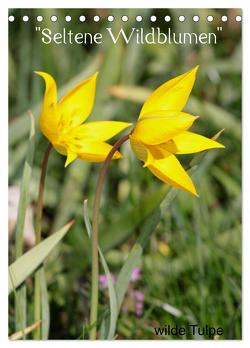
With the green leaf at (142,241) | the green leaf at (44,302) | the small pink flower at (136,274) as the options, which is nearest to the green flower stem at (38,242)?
the green leaf at (44,302)

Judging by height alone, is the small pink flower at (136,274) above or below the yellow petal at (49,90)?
below

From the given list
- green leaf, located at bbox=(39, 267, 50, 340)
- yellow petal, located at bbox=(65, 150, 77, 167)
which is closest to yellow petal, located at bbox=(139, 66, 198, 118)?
yellow petal, located at bbox=(65, 150, 77, 167)

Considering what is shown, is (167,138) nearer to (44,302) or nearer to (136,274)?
(44,302)

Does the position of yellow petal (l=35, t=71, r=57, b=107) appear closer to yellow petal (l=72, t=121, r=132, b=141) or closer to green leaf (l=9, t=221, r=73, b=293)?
yellow petal (l=72, t=121, r=132, b=141)

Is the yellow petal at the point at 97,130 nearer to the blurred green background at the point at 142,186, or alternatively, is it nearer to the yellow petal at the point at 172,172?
the yellow petal at the point at 172,172

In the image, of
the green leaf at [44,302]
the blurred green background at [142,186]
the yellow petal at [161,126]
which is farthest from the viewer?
the blurred green background at [142,186]

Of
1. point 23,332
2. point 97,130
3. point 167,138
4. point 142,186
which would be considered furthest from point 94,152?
point 142,186

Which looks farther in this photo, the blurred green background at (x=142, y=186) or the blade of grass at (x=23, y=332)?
the blurred green background at (x=142, y=186)
